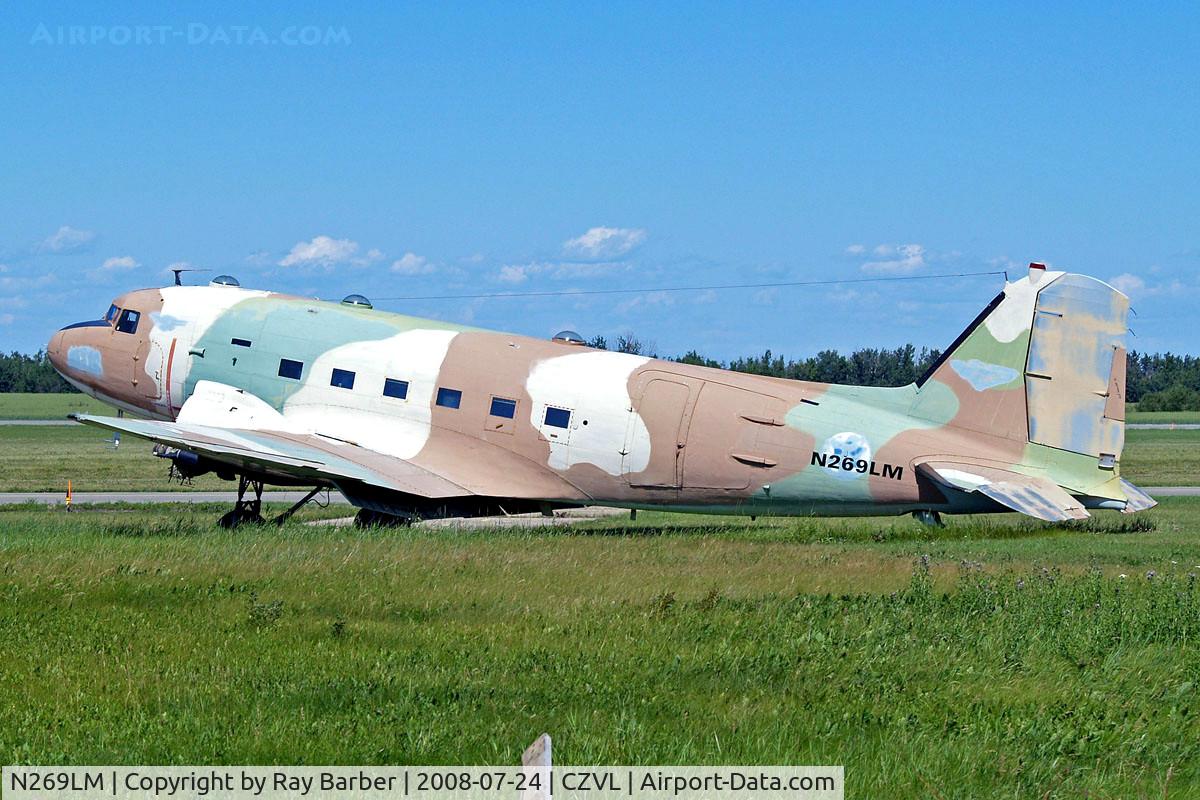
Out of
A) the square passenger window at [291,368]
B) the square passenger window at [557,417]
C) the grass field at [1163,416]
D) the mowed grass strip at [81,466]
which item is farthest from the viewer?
the grass field at [1163,416]

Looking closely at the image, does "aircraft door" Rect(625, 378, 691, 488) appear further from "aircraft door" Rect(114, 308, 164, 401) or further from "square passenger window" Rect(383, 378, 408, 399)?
"aircraft door" Rect(114, 308, 164, 401)

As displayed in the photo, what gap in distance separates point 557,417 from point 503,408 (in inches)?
46.4

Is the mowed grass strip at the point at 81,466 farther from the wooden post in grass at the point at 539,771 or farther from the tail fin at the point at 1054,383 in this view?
the wooden post in grass at the point at 539,771

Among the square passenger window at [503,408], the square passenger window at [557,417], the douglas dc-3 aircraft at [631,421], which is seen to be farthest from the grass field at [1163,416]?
the square passenger window at [503,408]

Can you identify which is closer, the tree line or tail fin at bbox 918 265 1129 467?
tail fin at bbox 918 265 1129 467

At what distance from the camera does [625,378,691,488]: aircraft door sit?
82.2ft

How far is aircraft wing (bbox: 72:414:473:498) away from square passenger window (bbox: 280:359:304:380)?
1.42 m

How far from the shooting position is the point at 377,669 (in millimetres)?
12266

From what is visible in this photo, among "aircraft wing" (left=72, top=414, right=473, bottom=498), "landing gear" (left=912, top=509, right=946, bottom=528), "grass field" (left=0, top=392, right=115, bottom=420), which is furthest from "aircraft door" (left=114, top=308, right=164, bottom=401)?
"grass field" (left=0, top=392, right=115, bottom=420)

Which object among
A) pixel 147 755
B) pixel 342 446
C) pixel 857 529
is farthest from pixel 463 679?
pixel 857 529

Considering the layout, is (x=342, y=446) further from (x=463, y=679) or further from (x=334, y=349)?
(x=463, y=679)

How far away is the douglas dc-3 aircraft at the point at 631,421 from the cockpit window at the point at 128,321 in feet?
5.62

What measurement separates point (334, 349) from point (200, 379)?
10.8 feet

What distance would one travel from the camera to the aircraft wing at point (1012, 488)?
22.6m
